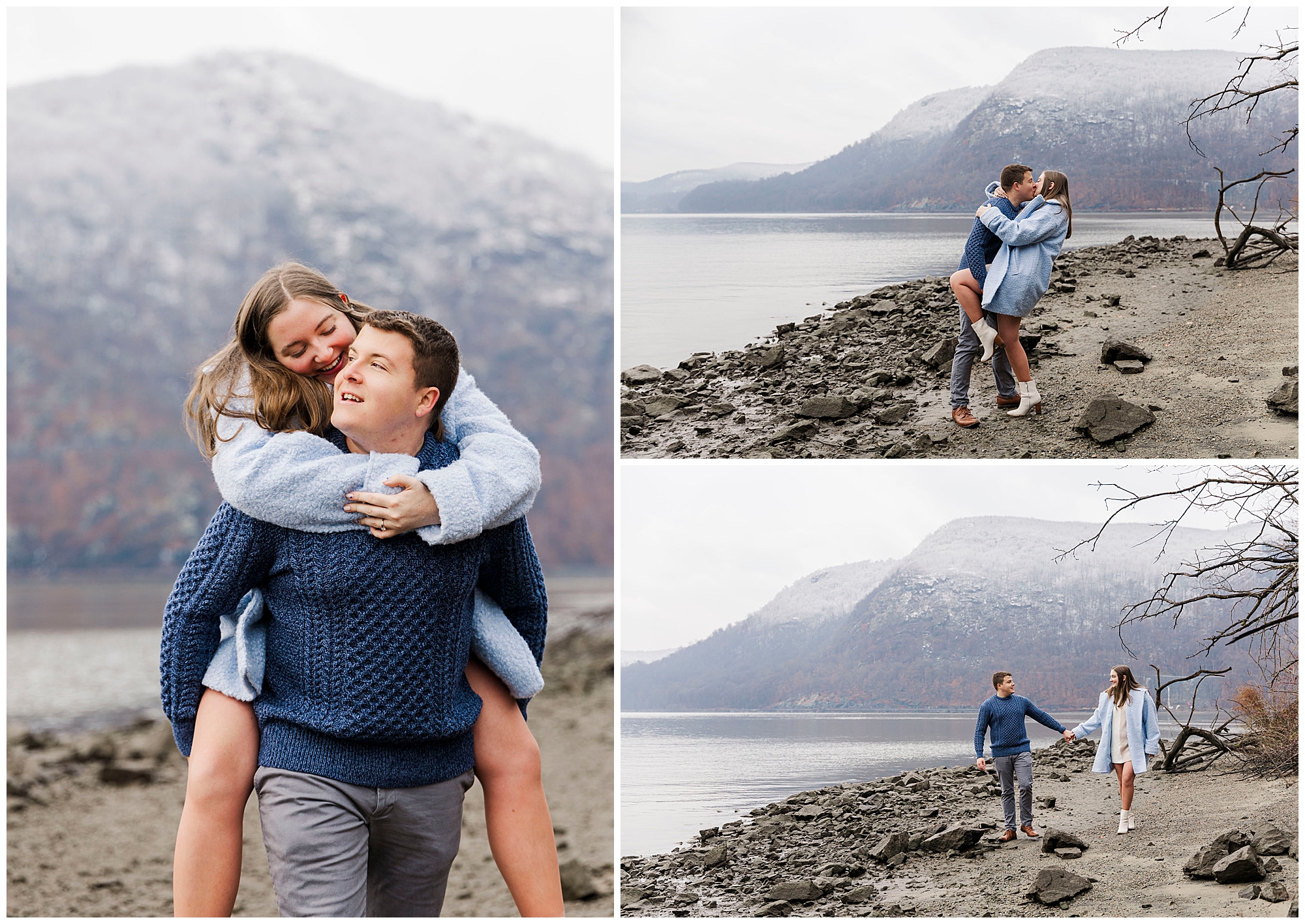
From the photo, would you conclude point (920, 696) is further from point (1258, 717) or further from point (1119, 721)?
point (1258, 717)

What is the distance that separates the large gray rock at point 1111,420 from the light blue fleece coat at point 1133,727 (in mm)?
805

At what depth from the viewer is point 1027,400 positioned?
113 inches

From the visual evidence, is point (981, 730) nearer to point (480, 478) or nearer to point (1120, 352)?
point (1120, 352)

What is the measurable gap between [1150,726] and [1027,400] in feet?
3.62

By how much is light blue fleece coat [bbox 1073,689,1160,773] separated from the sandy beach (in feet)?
7.85

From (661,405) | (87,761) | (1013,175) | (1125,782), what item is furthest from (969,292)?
(87,761)

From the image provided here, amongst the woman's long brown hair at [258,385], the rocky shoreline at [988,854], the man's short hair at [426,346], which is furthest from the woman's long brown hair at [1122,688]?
the woman's long brown hair at [258,385]

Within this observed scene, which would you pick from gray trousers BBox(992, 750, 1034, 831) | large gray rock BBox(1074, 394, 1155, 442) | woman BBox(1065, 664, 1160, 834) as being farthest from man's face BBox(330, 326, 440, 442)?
woman BBox(1065, 664, 1160, 834)

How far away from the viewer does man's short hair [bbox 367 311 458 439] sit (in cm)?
167

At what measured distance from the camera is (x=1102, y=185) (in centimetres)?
330

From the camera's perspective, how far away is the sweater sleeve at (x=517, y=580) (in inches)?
69.6

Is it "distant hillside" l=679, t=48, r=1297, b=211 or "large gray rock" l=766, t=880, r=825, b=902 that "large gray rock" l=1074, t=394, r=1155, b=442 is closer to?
"distant hillside" l=679, t=48, r=1297, b=211

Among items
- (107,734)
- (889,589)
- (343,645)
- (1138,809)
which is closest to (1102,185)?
(889,589)

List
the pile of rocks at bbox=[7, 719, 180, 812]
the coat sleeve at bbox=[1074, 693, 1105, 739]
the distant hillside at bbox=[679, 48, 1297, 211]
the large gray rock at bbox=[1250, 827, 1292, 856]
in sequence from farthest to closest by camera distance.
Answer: the pile of rocks at bbox=[7, 719, 180, 812] < the distant hillside at bbox=[679, 48, 1297, 211] < the coat sleeve at bbox=[1074, 693, 1105, 739] < the large gray rock at bbox=[1250, 827, 1292, 856]
